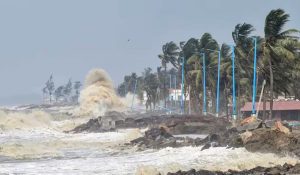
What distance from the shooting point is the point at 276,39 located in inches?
1779

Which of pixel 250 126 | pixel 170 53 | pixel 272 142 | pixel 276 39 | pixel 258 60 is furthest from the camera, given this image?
pixel 170 53

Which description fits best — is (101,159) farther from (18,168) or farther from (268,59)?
(268,59)

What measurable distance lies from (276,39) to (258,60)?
7.51 meters

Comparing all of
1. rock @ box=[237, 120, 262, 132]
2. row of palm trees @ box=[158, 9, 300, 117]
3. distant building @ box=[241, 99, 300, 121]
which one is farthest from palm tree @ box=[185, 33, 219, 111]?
rock @ box=[237, 120, 262, 132]

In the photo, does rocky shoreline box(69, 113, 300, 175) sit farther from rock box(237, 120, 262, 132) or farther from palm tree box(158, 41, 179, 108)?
palm tree box(158, 41, 179, 108)

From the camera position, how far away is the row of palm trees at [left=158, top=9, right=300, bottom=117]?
4472 centimetres

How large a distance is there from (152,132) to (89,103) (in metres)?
67.1

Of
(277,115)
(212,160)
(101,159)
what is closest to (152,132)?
(101,159)

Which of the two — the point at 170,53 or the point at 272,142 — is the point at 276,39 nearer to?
the point at 272,142

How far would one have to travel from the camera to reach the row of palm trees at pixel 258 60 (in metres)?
44.7

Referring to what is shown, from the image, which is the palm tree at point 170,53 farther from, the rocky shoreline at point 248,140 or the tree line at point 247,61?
the rocky shoreline at point 248,140

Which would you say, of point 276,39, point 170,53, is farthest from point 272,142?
point 170,53

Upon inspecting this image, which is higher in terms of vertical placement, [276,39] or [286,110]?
[276,39]

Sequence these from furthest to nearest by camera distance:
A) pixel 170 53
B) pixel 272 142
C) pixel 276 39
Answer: pixel 170 53
pixel 276 39
pixel 272 142
